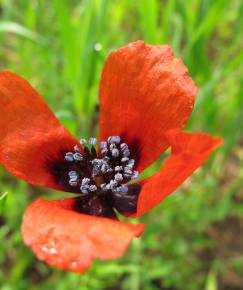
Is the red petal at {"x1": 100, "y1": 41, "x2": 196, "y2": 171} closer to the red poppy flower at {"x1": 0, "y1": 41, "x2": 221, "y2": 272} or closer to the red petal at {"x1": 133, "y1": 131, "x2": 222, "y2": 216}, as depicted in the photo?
the red poppy flower at {"x1": 0, "y1": 41, "x2": 221, "y2": 272}

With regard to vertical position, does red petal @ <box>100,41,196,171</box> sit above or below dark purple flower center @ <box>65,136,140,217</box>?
above

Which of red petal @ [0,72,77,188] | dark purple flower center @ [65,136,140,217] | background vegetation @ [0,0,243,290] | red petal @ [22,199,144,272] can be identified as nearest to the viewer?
red petal @ [22,199,144,272]

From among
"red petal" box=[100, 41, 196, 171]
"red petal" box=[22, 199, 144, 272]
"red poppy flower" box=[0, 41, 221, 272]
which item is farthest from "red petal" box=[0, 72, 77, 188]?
"red petal" box=[22, 199, 144, 272]

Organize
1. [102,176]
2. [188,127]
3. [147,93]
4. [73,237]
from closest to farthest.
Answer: [73,237]
[147,93]
[102,176]
[188,127]

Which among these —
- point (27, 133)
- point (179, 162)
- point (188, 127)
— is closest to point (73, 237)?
point (179, 162)

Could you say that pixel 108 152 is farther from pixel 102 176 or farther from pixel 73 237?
pixel 73 237

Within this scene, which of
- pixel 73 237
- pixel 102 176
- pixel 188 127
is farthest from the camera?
pixel 188 127

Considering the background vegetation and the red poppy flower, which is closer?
the red poppy flower

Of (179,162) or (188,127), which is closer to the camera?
(179,162)
